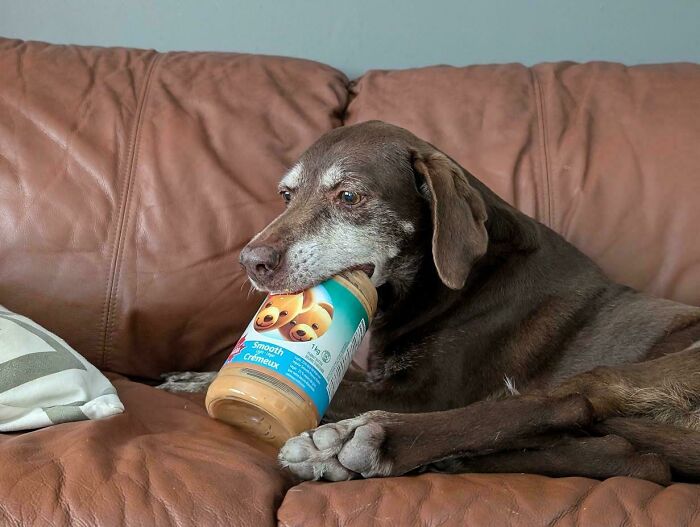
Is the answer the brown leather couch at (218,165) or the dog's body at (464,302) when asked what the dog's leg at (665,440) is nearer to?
the dog's body at (464,302)

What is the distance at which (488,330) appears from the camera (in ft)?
6.81

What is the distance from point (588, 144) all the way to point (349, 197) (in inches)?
35.9

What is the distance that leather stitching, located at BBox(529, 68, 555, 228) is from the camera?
2500 mm

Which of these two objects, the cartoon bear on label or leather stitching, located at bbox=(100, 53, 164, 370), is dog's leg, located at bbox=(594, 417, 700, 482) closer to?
the cartoon bear on label

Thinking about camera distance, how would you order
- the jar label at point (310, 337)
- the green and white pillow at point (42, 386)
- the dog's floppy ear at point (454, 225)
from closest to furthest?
the jar label at point (310, 337) < the green and white pillow at point (42, 386) < the dog's floppy ear at point (454, 225)

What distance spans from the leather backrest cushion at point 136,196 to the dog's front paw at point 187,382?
0.10m

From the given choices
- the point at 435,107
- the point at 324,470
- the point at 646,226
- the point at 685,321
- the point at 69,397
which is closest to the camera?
Answer: the point at 324,470

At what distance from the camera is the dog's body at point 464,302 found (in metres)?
1.76

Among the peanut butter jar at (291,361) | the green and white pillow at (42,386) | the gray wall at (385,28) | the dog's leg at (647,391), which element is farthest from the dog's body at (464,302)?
the gray wall at (385,28)

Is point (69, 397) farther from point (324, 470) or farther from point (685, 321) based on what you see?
point (685, 321)

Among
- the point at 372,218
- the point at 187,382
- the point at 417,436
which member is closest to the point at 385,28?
the point at 372,218

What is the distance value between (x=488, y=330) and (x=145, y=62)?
1443 millimetres

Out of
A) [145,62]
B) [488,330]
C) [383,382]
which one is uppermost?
[145,62]

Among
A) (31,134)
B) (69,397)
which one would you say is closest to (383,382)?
(69,397)
